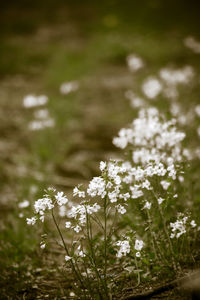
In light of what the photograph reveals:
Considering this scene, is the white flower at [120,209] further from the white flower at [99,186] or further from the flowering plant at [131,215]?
the white flower at [99,186]

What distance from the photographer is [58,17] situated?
615 inches

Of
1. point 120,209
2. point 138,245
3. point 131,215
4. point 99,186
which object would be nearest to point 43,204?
point 99,186

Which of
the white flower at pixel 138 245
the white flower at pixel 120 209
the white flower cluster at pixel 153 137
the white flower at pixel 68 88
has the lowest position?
the white flower at pixel 138 245

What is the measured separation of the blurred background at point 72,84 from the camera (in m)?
5.14

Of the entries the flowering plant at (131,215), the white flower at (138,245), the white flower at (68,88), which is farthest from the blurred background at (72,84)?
the white flower at (138,245)

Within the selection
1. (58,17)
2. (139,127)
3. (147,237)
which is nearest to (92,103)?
(139,127)

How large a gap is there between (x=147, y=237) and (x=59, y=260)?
109cm

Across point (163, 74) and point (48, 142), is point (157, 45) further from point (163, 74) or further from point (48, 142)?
point (48, 142)

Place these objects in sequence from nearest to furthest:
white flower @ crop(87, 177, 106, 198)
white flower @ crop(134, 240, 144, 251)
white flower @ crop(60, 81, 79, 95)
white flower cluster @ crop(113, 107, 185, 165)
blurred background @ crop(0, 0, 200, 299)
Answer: white flower @ crop(87, 177, 106, 198) → white flower @ crop(134, 240, 144, 251) → white flower cluster @ crop(113, 107, 185, 165) → blurred background @ crop(0, 0, 200, 299) → white flower @ crop(60, 81, 79, 95)

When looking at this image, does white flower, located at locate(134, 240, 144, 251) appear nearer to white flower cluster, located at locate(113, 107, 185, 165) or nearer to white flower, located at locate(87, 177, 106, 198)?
white flower, located at locate(87, 177, 106, 198)

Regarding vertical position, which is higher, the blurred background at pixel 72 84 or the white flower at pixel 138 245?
the blurred background at pixel 72 84

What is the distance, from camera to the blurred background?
5141mm

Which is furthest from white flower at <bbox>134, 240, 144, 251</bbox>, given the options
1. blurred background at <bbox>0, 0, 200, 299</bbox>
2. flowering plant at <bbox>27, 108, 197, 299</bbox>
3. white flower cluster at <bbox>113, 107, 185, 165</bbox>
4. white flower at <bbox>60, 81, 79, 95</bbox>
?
white flower at <bbox>60, 81, 79, 95</bbox>

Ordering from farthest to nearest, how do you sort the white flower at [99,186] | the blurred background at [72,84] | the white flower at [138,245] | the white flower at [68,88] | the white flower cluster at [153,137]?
the white flower at [68,88] < the blurred background at [72,84] < the white flower cluster at [153,137] < the white flower at [138,245] < the white flower at [99,186]
